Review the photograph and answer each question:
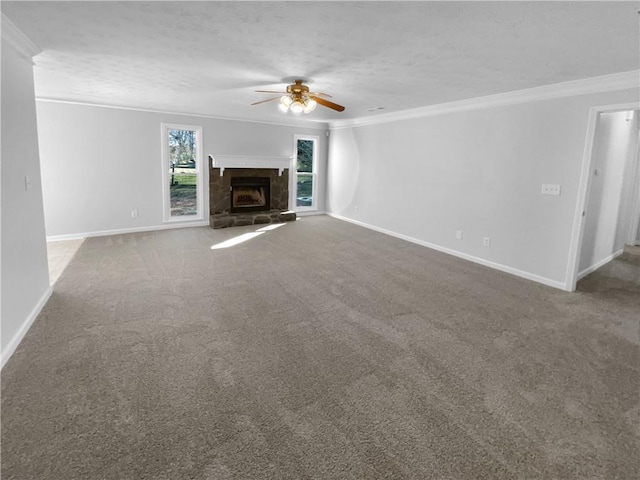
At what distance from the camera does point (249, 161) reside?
7164mm

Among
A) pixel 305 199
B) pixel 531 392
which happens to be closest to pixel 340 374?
pixel 531 392

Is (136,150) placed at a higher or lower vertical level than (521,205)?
higher

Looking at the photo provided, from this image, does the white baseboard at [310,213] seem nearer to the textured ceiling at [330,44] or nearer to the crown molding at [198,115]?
the crown molding at [198,115]

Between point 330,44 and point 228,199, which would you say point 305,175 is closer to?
point 228,199

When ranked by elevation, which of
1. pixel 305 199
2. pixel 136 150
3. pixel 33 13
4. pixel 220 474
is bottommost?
pixel 220 474

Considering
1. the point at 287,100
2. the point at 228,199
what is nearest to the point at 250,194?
the point at 228,199

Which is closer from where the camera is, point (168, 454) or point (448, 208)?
point (168, 454)

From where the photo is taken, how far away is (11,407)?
1927 millimetres

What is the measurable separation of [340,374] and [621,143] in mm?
5210

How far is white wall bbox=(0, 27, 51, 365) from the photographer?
8.06ft

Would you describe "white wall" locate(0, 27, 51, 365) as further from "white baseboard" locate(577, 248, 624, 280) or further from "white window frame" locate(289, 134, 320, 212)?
"white baseboard" locate(577, 248, 624, 280)

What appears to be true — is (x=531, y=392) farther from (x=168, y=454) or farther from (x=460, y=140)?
(x=460, y=140)

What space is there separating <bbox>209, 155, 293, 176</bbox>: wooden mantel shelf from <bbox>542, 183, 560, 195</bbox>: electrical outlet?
5051mm

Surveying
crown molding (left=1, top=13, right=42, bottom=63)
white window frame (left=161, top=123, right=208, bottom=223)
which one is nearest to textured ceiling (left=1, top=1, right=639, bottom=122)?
crown molding (left=1, top=13, right=42, bottom=63)
